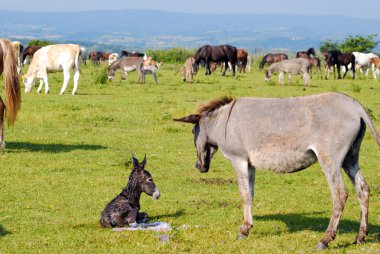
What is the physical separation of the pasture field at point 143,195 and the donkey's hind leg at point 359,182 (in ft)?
0.60

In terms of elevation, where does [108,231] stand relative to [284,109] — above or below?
below

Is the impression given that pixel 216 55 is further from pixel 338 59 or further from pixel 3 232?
pixel 3 232

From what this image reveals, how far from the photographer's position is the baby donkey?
8.34 m

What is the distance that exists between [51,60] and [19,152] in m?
11.4

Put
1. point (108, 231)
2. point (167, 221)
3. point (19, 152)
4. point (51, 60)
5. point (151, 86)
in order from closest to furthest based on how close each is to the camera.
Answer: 1. point (108, 231)
2. point (167, 221)
3. point (19, 152)
4. point (51, 60)
5. point (151, 86)

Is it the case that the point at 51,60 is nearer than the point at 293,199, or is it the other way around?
the point at 293,199

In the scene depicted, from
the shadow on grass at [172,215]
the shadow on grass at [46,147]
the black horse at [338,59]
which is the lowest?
the black horse at [338,59]

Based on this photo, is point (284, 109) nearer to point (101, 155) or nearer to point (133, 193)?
point (133, 193)

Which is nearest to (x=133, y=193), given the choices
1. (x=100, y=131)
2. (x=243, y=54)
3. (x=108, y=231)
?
(x=108, y=231)

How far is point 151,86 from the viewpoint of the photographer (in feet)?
96.2

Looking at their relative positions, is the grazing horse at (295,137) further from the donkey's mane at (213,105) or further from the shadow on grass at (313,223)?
the shadow on grass at (313,223)

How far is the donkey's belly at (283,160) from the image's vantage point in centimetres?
757

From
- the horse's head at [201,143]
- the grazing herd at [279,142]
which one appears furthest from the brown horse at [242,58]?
the grazing herd at [279,142]

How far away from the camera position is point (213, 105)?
835 centimetres
